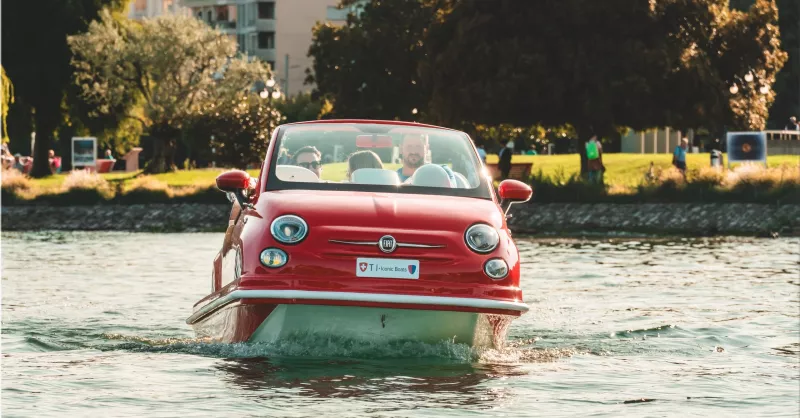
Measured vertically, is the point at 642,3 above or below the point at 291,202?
above

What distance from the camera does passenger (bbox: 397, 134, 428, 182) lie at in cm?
1234

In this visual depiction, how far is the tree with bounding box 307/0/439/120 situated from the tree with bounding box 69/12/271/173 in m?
3.94

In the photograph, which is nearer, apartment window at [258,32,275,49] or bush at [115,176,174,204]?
bush at [115,176,174,204]

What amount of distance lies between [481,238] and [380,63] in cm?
5288

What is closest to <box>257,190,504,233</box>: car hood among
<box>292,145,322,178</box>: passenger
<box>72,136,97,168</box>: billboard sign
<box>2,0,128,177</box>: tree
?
<box>292,145,322,178</box>: passenger

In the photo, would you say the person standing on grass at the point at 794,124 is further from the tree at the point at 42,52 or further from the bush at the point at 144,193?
the bush at the point at 144,193

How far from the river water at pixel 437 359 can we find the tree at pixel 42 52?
Answer: 3886 cm

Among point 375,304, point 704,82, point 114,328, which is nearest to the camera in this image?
point 375,304

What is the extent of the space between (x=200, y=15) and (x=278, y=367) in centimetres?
12300

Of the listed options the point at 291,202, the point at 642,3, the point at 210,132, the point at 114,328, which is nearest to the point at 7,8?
the point at 210,132

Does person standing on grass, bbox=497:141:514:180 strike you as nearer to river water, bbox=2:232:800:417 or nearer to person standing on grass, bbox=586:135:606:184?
person standing on grass, bbox=586:135:606:184

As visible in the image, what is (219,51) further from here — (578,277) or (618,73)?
(578,277)

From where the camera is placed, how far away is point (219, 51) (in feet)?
219

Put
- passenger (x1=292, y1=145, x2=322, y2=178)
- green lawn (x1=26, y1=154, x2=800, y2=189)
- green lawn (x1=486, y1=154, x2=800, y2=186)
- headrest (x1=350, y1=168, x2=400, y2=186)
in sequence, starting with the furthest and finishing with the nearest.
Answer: green lawn (x1=486, y1=154, x2=800, y2=186) < green lawn (x1=26, y1=154, x2=800, y2=189) < passenger (x1=292, y1=145, x2=322, y2=178) < headrest (x1=350, y1=168, x2=400, y2=186)
